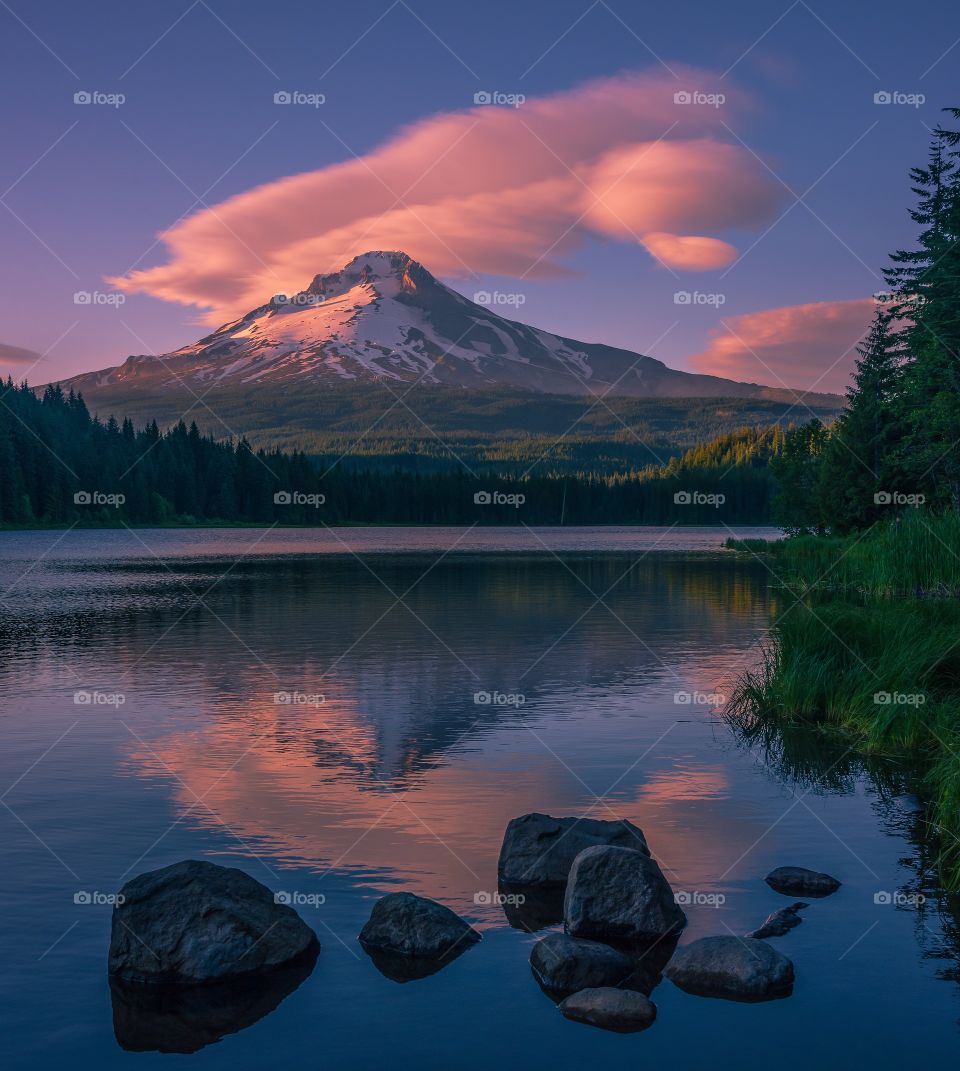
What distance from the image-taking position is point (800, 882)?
1398cm

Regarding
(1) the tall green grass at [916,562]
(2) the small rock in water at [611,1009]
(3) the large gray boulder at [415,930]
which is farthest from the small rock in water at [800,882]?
(1) the tall green grass at [916,562]

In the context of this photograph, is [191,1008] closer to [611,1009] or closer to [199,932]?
[199,932]

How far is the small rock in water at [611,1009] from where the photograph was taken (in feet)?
34.7

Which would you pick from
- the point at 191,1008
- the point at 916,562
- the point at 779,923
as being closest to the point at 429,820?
the point at 779,923

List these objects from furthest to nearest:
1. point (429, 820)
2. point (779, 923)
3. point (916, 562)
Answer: point (916, 562) → point (429, 820) → point (779, 923)

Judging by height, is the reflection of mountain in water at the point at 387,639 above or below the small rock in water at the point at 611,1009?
below

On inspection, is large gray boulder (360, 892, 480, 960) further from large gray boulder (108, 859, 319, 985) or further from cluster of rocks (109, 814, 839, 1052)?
large gray boulder (108, 859, 319, 985)

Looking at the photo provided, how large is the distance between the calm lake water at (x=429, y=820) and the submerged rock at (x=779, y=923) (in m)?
0.17

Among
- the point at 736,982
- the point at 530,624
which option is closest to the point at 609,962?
the point at 736,982

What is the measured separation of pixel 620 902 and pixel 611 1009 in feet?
6.36

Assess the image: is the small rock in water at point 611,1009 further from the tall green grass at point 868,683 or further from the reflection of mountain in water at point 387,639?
the tall green grass at point 868,683

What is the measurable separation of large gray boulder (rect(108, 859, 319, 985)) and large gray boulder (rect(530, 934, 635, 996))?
8.85 feet

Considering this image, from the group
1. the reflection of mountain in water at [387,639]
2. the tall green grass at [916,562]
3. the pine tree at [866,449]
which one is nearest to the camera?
the reflection of mountain in water at [387,639]

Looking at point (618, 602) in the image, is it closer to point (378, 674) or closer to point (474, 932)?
point (378, 674)
